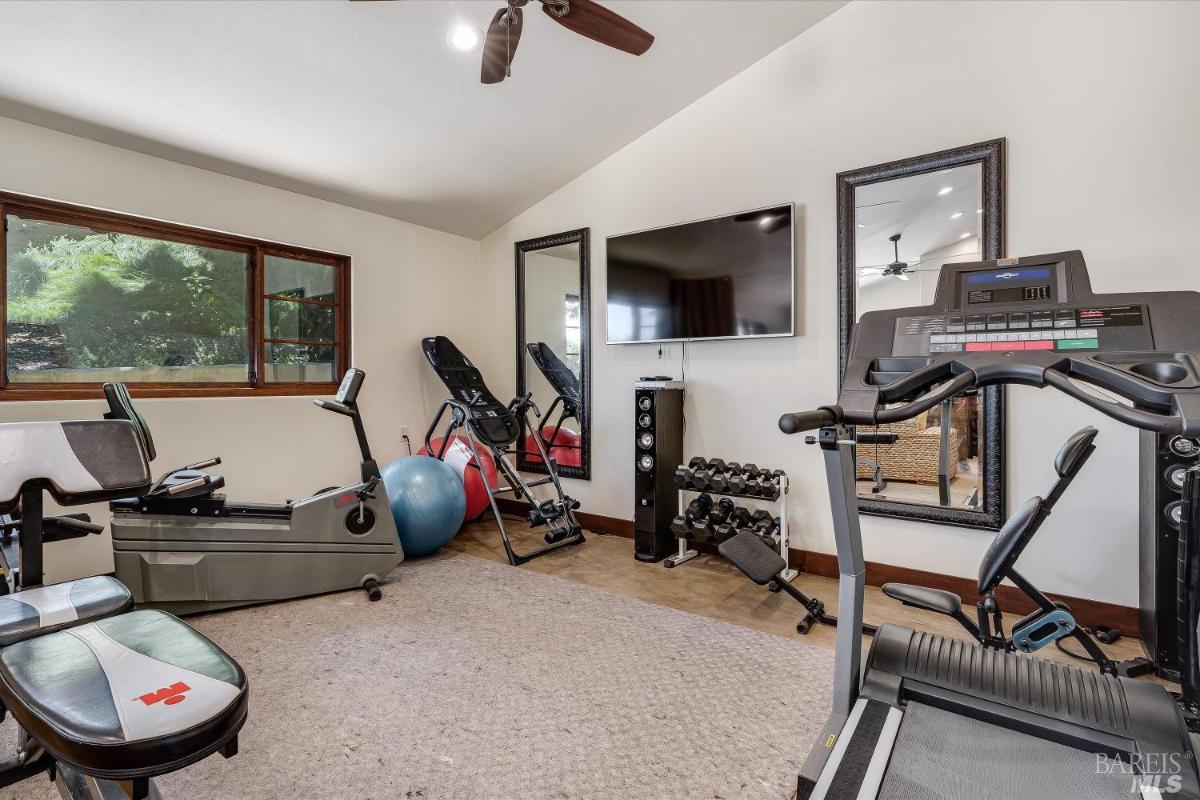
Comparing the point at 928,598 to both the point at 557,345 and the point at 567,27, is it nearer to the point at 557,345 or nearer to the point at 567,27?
the point at 567,27

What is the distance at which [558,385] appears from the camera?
15.3 ft

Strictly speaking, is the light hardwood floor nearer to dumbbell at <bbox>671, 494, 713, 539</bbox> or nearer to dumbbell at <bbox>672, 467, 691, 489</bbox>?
dumbbell at <bbox>671, 494, 713, 539</bbox>

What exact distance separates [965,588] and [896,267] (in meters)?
1.81

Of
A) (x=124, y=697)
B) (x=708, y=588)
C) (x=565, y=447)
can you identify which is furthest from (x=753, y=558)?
(x=124, y=697)

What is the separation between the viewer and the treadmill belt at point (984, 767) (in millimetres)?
1195

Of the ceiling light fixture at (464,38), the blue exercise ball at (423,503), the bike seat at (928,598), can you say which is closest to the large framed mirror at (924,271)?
the bike seat at (928,598)

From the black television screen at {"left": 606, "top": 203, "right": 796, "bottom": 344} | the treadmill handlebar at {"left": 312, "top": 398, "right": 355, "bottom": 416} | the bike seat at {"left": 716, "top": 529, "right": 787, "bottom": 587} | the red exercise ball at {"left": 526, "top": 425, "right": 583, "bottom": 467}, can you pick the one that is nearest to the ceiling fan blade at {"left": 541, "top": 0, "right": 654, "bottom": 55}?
the black television screen at {"left": 606, "top": 203, "right": 796, "bottom": 344}

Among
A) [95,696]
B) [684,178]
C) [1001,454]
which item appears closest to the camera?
[95,696]

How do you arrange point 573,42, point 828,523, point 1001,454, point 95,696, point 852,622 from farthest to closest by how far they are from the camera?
point 828,523 < point 573,42 < point 1001,454 < point 852,622 < point 95,696

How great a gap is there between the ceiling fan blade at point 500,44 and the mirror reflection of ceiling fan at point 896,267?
2267 millimetres

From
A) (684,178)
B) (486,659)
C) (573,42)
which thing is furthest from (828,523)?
(573,42)

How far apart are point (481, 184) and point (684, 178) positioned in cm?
161

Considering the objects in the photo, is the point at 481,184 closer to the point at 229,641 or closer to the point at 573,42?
the point at 573,42

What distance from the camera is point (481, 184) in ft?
14.2
